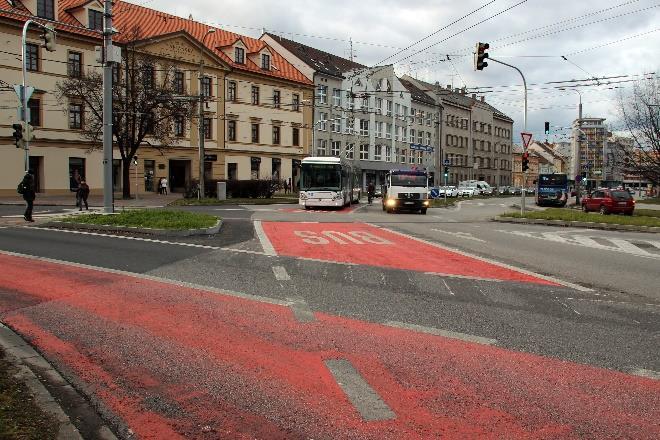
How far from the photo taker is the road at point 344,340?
4340mm

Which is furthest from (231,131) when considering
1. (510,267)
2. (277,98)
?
(510,267)

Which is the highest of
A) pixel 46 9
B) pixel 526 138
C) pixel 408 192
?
pixel 46 9

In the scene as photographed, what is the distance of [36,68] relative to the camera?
4106 cm

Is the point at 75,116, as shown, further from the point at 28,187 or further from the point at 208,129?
the point at 28,187

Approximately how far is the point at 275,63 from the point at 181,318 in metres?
58.8

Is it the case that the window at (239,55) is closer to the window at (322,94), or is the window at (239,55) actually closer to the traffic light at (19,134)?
the window at (322,94)

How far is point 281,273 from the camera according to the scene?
34.7 ft

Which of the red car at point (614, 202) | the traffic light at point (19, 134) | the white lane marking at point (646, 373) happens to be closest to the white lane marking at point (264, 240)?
the white lane marking at point (646, 373)

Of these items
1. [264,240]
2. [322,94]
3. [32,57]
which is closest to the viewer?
[264,240]

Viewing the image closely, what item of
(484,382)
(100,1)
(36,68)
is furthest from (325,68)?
(484,382)

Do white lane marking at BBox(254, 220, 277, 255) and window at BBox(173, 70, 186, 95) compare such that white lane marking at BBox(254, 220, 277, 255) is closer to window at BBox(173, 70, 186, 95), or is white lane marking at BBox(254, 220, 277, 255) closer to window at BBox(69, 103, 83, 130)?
window at BBox(69, 103, 83, 130)

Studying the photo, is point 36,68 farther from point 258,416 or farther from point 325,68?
point 258,416

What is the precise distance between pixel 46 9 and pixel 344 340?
146 feet

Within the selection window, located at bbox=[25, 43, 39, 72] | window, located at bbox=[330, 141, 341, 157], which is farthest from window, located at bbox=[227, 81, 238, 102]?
window, located at bbox=[25, 43, 39, 72]
